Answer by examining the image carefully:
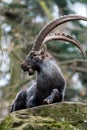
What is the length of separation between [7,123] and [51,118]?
2.26 ft

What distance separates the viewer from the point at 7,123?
8.98 metres

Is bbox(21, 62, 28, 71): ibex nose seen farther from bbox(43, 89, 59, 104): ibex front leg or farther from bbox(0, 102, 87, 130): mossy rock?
bbox(0, 102, 87, 130): mossy rock

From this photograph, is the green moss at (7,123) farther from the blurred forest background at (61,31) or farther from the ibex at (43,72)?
the blurred forest background at (61,31)

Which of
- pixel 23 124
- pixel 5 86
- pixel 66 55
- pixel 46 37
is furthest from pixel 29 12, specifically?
pixel 23 124

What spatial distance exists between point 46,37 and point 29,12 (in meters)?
16.4

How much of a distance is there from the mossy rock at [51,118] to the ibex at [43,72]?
2.94 ft

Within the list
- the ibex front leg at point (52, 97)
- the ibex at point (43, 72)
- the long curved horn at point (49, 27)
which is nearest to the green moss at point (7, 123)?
the ibex front leg at point (52, 97)

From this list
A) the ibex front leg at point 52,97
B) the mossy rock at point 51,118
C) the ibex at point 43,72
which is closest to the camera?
the mossy rock at point 51,118

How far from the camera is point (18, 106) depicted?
10.6 metres

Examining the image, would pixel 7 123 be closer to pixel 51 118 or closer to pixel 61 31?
pixel 51 118

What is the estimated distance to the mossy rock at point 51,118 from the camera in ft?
29.0

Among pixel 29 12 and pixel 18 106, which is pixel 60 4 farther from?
pixel 18 106

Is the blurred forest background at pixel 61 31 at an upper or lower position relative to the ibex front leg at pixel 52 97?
upper

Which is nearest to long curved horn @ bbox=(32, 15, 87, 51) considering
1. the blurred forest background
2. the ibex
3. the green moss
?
the ibex
